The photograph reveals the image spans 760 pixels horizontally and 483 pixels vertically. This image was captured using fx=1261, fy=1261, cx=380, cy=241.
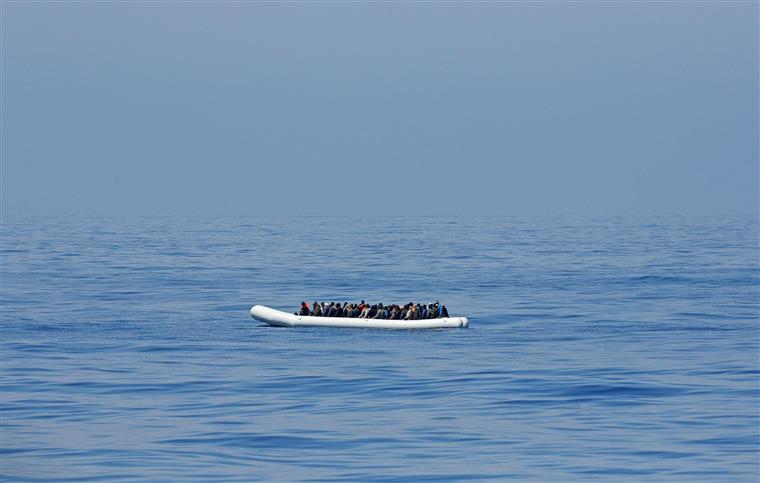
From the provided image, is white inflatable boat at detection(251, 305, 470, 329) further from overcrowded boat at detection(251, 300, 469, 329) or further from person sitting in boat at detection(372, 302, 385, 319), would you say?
person sitting in boat at detection(372, 302, 385, 319)

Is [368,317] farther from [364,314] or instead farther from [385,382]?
[385,382]

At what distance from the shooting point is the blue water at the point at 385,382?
3250cm

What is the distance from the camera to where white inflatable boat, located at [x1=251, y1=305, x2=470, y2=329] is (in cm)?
6562

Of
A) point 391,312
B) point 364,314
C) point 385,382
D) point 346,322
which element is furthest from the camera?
point 364,314

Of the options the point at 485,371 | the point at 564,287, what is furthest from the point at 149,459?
the point at 564,287

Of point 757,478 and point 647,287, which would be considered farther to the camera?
point 647,287

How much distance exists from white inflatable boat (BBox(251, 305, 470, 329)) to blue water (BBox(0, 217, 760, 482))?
821 millimetres

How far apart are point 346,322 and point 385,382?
20677 millimetres

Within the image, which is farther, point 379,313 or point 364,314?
point 364,314

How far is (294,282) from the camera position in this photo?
10112 cm

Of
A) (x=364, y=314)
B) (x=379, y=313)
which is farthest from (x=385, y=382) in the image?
(x=364, y=314)

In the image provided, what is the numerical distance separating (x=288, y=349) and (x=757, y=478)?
30.3 metres

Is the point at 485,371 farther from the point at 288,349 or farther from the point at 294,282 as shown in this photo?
the point at 294,282

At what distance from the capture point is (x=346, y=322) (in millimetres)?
66938
